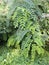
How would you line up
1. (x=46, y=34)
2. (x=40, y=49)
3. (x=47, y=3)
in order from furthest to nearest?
(x=47, y=3), (x=46, y=34), (x=40, y=49)

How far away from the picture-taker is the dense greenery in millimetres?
5031

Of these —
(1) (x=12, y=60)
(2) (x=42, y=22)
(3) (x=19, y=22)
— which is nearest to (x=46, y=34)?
(2) (x=42, y=22)

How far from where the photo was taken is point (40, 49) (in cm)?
498

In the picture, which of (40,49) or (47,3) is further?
(47,3)

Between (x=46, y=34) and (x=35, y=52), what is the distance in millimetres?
648

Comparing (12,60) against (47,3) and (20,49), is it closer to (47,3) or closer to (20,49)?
(20,49)

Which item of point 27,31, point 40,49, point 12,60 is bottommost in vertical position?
point 12,60

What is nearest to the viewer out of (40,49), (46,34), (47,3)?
(40,49)

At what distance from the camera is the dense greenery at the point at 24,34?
503 cm

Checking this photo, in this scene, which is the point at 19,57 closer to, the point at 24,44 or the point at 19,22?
the point at 24,44

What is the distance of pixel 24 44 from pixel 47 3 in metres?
1.75

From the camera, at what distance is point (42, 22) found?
219 inches

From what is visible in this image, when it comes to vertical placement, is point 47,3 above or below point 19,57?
above

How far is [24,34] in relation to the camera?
16.7 ft
